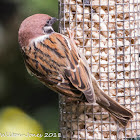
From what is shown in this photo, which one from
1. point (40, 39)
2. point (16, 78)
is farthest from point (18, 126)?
point (40, 39)

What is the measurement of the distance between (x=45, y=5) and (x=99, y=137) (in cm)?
185

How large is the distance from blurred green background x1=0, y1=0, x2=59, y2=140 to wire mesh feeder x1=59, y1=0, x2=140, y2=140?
1334 mm

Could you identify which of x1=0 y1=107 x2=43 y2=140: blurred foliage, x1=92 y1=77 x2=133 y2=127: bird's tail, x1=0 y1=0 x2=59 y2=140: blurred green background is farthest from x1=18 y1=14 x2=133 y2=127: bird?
x1=0 y1=0 x2=59 y2=140: blurred green background

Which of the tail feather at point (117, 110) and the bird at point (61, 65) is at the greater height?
the bird at point (61, 65)

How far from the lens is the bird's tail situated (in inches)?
189

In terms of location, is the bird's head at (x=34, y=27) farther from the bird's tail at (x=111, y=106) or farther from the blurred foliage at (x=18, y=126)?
the blurred foliage at (x=18, y=126)

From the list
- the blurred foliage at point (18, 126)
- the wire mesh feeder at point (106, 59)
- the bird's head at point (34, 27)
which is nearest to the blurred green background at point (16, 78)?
the blurred foliage at point (18, 126)

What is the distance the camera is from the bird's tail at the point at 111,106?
4809mm

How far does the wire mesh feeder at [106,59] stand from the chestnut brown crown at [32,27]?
288mm

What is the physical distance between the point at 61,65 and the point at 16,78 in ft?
6.59

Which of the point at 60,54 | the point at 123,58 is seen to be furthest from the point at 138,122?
the point at 60,54

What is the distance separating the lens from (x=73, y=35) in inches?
195

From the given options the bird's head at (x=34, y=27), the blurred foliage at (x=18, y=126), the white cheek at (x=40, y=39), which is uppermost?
the bird's head at (x=34, y=27)

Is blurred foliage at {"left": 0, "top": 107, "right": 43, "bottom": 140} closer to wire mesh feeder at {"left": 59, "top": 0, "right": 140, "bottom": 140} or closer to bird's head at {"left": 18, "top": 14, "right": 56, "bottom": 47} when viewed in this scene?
wire mesh feeder at {"left": 59, "top": 0, "right": 140, "bottom": 140}
